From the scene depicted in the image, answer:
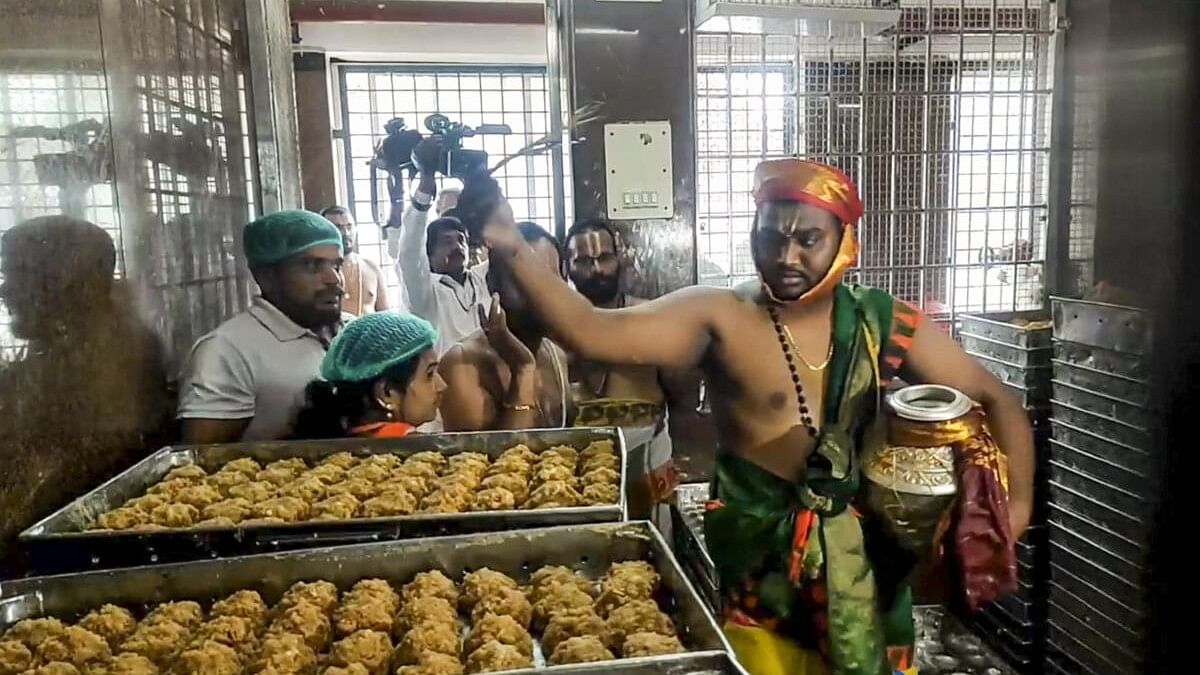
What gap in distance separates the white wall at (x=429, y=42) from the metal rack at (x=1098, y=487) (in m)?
3.24

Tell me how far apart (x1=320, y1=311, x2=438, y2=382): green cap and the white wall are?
310cm

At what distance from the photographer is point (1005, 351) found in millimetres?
1887

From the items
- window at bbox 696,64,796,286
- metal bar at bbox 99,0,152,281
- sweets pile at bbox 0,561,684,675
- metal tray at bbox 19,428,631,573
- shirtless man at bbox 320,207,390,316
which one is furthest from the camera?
shirtless man at bbox 320,207,390,316

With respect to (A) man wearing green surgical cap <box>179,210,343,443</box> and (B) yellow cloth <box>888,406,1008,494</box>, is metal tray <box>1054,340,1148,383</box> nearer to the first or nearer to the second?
(B) yellow cloth <box>888,406,1008,494</box>

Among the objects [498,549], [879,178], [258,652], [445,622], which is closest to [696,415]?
[879,178]

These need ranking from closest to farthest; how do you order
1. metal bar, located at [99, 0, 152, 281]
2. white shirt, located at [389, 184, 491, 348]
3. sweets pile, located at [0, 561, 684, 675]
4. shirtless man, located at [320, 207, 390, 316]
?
sweets pile, located at [0, 561, 684, 675] → metal bar, located at [99, 0, 152, 281] → white shirt, located at [389, 184, 491, 348] → shirtless man, located at [320, 207, 390, 316]

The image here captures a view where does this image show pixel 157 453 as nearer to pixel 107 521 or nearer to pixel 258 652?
pixel 107 521

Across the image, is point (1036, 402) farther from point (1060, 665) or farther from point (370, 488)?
point (370, 488)

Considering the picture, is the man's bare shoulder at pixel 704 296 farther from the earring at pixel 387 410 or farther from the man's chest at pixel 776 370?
the earring at pixel 387 410

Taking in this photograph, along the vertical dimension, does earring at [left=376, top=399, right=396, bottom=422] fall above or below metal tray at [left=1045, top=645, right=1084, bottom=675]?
above

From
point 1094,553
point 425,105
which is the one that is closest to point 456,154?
point 1094,553

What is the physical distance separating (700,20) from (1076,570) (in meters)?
1.44

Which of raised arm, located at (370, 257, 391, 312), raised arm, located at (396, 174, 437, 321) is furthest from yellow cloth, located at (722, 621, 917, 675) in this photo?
raised arm, located at (370, 257, 391, 312)

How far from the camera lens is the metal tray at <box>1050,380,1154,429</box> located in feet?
5.02
